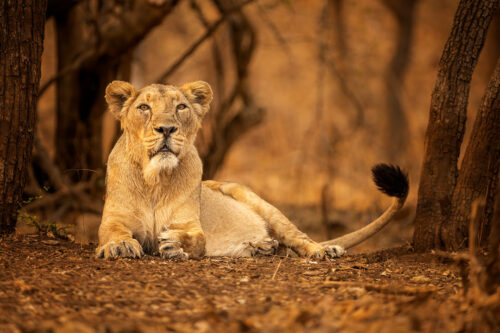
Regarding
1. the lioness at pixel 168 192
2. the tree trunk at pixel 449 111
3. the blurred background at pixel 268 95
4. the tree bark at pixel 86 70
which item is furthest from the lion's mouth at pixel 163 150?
the tree bark at pixel 86 70

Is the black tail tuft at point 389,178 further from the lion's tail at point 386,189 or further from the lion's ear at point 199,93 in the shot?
the lion's ear at point 199,93

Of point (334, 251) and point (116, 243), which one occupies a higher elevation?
point (116, 243)

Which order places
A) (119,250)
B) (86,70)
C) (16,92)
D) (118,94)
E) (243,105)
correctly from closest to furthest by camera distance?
(119,250), (16,92), (118,94), (86,70), (243,105)

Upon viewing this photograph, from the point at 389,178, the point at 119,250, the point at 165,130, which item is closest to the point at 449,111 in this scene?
the point at 389,178

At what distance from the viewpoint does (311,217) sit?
9.27 metres

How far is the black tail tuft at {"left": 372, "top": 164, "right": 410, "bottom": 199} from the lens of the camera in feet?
14.7

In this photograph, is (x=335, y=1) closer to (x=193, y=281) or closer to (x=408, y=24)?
(x=408, y=24)

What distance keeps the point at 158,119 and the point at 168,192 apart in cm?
56

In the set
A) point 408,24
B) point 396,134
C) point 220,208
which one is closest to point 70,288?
point 220,208

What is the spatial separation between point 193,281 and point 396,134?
1066 centimetres

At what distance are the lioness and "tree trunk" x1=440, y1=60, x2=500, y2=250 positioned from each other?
0.48m

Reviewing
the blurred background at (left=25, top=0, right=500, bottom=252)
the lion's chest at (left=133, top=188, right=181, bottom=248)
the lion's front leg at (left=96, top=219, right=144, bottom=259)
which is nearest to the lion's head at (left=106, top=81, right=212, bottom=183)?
the lion's chest at (left=133, top=188, right=181, bottom=248)

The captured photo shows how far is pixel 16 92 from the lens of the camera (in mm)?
4113

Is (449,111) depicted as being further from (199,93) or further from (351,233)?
(199,93)
